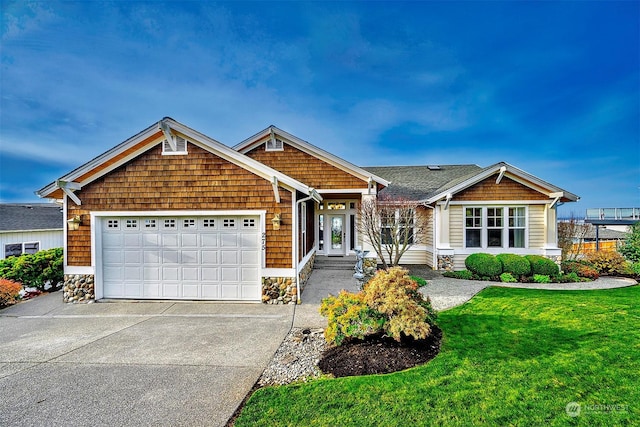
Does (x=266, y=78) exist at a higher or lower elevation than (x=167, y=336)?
higher

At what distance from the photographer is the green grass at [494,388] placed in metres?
2.95

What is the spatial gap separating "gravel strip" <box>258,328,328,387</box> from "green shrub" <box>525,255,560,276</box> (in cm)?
959

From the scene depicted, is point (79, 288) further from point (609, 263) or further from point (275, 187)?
point (609, 263)

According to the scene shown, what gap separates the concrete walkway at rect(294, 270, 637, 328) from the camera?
7219mm

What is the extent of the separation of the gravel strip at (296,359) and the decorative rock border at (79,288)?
6.54 metres

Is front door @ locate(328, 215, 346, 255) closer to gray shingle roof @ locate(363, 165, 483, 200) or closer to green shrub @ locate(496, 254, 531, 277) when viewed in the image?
gray shingle roof @ locate(363, 165, 483, 200)

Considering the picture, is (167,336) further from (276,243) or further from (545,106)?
(545,106)

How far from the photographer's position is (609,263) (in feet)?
37.3

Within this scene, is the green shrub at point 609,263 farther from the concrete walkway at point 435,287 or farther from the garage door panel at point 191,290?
the garage door panel at point 191,290

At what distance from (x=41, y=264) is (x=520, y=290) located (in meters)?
16.0

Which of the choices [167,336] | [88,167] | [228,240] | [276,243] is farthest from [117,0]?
[167,336]

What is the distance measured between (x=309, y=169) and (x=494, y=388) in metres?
9.63

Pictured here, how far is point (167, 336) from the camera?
5559 mm

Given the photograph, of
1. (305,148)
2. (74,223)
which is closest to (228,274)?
(74,223)
